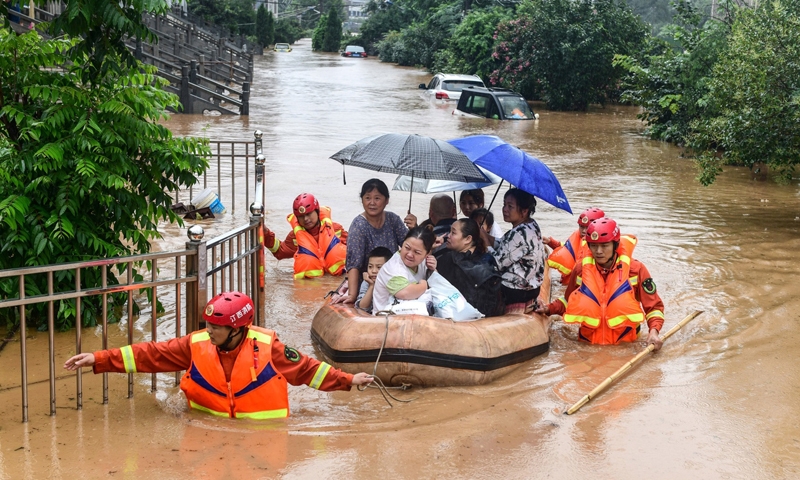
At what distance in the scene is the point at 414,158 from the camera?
756 cm

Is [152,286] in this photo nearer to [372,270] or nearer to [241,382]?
[241,382]

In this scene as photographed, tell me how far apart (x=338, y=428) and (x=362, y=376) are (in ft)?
1.67

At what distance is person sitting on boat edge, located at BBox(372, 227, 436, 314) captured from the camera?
670 centimetres

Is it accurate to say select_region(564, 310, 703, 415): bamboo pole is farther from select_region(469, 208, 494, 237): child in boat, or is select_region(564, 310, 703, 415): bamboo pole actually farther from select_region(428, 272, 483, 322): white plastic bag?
select_region(469, 208, 494, 237): child in boat

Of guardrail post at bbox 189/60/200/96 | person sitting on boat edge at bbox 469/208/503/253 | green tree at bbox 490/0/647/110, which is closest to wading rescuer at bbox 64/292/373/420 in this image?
person sitting on boat edge at bbox 469/208/503/253

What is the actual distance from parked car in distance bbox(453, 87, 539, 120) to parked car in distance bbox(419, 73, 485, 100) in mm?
2553

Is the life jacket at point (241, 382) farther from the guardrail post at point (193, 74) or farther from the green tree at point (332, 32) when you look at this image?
the green tree at point (332, 32)

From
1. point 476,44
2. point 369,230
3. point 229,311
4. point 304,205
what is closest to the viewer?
point 229,311

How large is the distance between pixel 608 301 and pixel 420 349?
76.0 inches

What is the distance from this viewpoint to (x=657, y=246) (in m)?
11.5

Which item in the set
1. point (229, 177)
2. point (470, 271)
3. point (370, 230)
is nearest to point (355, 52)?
point (229, 177)

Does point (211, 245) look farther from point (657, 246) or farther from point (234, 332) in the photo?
point (657, 246)

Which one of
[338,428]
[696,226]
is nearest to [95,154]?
[338,428]

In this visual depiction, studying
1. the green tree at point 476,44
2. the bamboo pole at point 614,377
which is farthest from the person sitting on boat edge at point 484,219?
the green tree at point 476,44
